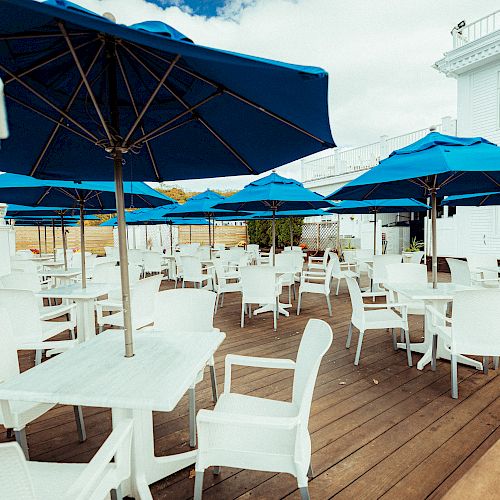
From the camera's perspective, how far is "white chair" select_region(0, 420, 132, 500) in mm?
762

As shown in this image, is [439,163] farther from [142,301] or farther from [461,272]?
[142,301]

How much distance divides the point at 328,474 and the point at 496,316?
1.84 m

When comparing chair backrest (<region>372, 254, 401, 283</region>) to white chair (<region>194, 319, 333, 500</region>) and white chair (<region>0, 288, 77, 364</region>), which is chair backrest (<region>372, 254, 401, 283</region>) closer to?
white chair (<region>194, 319, 333, 500</region>)

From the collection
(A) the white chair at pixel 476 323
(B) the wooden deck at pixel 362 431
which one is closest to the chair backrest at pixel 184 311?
(B) the wooden deck at pixel 362 431

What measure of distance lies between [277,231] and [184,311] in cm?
1361

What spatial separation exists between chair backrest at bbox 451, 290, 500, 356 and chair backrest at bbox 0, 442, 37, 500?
9.63 feet

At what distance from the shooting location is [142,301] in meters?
3.81

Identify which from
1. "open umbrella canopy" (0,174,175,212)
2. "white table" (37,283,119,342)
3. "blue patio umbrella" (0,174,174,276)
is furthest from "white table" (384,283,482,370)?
"white table" (37,283,119,342)

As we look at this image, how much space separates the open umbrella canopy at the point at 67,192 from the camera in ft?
12.8

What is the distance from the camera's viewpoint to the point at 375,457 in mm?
2189

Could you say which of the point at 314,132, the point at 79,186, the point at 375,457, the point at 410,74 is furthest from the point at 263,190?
the point at 410,74

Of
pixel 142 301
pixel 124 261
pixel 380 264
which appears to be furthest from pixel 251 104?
pixel 380 264

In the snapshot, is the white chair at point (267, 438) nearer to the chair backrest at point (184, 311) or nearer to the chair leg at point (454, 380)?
the chair backrest at point (184, 311)

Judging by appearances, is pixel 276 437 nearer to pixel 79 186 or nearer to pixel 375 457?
pixel 375 457
